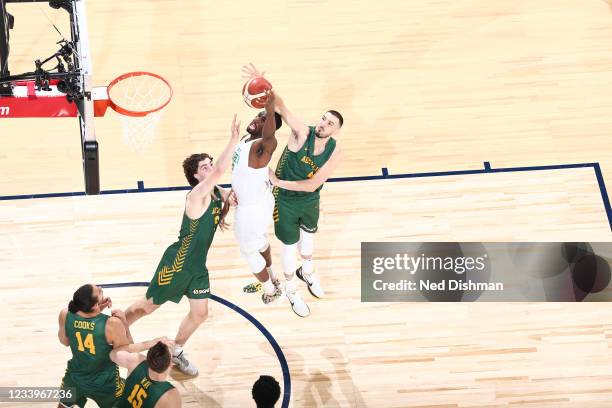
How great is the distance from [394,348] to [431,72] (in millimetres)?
3697

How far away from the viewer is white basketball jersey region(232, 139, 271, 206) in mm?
8344

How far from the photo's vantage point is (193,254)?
27.1ft

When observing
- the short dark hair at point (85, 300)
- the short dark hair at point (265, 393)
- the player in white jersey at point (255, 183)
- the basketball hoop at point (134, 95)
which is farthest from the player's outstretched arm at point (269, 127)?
the short dark hair at point (265, 393)

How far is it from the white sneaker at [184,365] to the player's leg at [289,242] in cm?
110

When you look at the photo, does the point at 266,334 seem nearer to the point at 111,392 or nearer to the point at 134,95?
the point at 111,392

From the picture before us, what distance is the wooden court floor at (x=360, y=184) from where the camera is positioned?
883 cm

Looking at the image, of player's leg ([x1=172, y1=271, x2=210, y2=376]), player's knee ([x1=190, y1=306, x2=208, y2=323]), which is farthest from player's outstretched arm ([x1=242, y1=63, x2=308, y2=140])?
player's knee ([x1=190, y1=306, x2=208, y2=323])

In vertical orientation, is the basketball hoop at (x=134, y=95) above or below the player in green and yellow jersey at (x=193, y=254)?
above

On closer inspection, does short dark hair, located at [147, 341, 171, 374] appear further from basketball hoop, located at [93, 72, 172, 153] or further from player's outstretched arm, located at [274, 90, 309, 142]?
basketball hoop, located at [93, 72, 172, 153]

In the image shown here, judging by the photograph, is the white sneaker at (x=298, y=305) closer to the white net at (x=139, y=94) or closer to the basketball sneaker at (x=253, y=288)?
the basketball sneaker at (x=253, y=288)

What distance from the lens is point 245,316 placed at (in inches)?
361

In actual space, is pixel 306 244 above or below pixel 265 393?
above

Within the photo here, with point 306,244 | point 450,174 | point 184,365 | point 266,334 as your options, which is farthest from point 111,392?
point 450,174

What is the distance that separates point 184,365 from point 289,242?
1393mm
